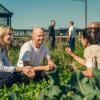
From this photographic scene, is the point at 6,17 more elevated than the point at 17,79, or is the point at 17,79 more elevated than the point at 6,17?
the point at 6,17

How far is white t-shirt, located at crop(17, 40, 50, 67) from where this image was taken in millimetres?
7801

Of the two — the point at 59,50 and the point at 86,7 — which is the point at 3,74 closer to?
the point at 59,50

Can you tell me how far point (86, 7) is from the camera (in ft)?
103

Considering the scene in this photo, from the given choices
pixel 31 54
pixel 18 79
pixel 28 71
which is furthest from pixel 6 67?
pixel 31 54

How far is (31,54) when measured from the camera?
7969mm

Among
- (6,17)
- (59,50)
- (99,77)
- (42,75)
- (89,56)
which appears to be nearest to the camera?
(99,77)

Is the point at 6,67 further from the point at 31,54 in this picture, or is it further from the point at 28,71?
the point at 31,54

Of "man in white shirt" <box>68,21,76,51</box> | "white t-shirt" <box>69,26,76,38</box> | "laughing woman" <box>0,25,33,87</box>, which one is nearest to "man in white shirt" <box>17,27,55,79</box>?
"laughing woman" <box>0,25,33,87</box>

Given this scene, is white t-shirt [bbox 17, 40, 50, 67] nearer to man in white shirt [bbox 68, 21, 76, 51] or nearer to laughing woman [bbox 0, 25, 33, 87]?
laughing woman [bbox 0, 25, 33, 87]

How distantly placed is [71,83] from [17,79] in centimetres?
630

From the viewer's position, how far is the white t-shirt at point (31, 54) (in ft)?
25.6

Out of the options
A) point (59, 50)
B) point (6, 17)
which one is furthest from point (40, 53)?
point (6, 17)

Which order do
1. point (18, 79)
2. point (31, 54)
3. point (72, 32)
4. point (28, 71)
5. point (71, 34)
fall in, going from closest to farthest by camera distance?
1. point (28, 71)
2. point (18, 79)
3. point (31, 54)
4. point (71, 34)
5. point (72, 32)

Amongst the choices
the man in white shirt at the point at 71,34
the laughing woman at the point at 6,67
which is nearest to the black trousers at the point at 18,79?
the laughing woman at the point at 6,67
